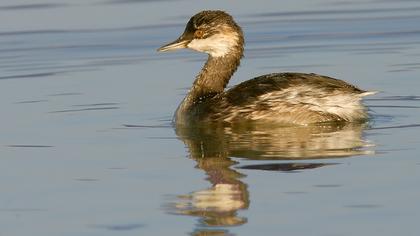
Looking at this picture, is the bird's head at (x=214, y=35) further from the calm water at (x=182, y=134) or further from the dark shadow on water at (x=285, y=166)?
the dark shadow on water at (x=285, y=166)

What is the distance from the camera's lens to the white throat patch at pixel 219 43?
12.0 meters

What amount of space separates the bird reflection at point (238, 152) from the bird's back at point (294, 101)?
9 centimetres

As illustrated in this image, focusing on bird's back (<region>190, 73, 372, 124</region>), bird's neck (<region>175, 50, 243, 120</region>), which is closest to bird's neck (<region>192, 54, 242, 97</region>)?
bird's neck (<region>175, 50, 243, 120</region>)

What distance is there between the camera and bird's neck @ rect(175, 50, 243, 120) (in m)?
12.1

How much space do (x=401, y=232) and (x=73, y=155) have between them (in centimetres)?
332

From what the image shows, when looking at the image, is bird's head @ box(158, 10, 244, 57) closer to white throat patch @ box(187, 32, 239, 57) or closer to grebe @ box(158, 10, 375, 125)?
white throat patch @ box(187, 32, 239, 57)

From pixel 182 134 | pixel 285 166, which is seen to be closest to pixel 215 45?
pixel 182 134

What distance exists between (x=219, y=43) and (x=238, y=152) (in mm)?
2352

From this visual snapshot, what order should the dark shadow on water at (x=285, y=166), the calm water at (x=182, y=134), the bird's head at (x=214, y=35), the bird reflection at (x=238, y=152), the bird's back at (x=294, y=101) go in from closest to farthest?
the calm water at (x=182, y=134)
the bird reflection at (x=238, y=152)
the dark shadow on water at (x=285, y=166)
the bird's back at (x=294, y=101)
the bird's head at (x=214, y=35)

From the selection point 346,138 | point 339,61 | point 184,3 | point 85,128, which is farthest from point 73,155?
point 184,3

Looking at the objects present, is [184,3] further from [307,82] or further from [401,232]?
[401,232]

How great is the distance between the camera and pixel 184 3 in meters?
17.8

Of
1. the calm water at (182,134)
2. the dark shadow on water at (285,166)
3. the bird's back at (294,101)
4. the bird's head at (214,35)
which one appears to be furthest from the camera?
the bird's head at (214,35)

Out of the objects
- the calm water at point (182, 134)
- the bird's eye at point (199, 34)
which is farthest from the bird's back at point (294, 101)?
the bird's eye at point (199, 34)
